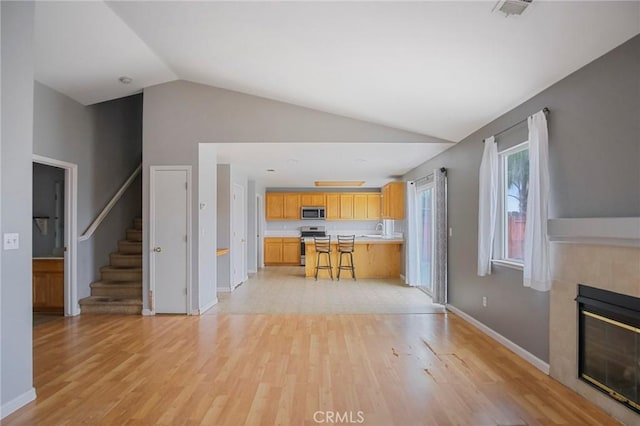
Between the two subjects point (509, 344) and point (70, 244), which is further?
point (70, 244)

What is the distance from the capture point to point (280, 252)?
10148mm

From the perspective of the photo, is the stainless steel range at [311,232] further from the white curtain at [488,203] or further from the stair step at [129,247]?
the white curtain at [488,203]

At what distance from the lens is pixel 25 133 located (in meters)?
2.51

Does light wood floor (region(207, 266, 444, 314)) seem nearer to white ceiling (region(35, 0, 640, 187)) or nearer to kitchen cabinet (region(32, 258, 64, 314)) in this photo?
kitchen cabinet (region(32, 258, 64, 314))

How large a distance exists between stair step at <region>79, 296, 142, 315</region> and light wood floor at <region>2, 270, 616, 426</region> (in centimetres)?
54

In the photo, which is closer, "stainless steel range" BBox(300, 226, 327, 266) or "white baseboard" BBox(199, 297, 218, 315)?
"white baseboard" BBox(199, 297, 218, 315)

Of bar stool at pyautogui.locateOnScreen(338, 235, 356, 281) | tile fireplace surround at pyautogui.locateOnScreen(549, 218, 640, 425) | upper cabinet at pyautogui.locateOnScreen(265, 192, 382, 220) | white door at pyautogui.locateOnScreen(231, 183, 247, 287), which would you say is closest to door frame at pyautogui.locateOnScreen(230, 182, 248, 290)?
white door at pyautogui.locateOnScreen(231, 183, 247, 287)

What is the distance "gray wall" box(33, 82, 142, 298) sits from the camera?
445cm

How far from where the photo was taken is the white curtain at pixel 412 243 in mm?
6868

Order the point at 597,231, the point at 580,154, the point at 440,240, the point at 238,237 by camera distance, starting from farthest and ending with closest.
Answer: the point at 238,237 → the point at 440,240 → the point at 580,154 → the point at 597,231

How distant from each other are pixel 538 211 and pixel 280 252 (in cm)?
793

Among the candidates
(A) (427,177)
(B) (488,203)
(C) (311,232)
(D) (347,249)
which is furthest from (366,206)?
(B) (488,203)

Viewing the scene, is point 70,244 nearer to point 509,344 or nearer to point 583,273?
point 509,344

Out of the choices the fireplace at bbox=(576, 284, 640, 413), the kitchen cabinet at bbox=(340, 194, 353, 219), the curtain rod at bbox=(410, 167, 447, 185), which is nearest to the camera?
the fireplace at bbox=(576, 284, 640, 413)
